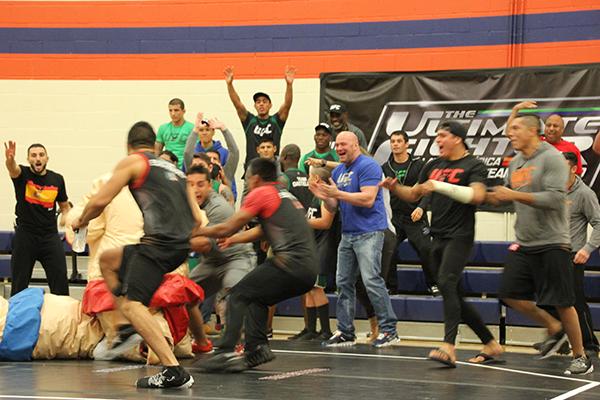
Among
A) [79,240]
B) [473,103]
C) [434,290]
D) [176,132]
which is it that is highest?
[473,103]

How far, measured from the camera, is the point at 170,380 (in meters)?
7.75

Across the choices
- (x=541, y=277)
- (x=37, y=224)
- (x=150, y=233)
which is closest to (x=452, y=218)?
(x=541, y=277)

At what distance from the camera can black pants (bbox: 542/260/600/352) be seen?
10.4 metres

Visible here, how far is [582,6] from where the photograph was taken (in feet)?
42.9

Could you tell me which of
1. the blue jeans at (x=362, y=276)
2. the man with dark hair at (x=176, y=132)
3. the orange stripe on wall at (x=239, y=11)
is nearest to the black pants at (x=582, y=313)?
the blue jeans at (x=362, y=276)

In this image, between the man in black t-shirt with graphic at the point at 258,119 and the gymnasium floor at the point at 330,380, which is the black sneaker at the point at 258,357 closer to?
the gymnasium floor at the point at 330,380

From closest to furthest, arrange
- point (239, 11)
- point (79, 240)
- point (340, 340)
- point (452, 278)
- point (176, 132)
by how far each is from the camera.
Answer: point (452, 278) < point (79, 240) < point (340, 340) < point (176, 132) < point (239, 11)

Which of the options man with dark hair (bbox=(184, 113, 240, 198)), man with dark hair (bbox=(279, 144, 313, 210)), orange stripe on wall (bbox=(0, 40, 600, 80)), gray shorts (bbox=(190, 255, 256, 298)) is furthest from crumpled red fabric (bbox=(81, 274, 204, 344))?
orange stripe on wall (bbox=(0, 40, 600, 80))

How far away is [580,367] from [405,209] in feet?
11.6

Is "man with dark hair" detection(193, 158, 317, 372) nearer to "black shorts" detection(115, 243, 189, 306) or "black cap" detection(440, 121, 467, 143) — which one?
"black shorts" detection(115, 243, 189, 306)

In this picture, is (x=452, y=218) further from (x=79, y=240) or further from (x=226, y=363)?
(x=79, y=240)

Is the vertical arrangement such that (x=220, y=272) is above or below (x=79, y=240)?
below

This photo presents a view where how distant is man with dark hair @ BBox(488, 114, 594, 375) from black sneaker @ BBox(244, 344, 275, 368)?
2152mm

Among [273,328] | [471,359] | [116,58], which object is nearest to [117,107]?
[116,58]
